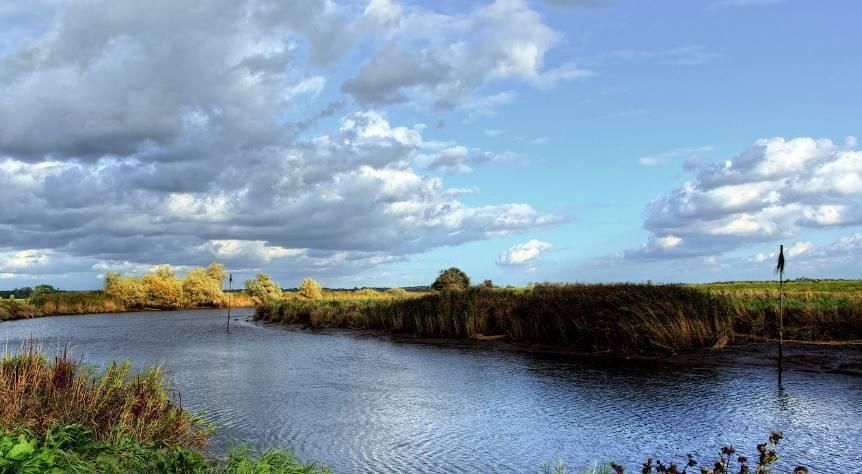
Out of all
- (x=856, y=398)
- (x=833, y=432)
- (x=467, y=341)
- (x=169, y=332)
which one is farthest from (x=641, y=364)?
(x=169, y=332)

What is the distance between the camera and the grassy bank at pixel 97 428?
19.6 feet

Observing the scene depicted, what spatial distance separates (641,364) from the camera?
647 inches

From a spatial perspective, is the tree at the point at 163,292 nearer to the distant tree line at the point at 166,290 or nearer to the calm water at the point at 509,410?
the distant tree line at the point at 166,290

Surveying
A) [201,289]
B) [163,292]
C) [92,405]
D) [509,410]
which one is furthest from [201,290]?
[92,405]

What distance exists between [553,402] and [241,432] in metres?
5.50

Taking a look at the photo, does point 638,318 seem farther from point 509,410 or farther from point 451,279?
point 451,279

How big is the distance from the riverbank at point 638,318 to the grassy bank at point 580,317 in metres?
0.03

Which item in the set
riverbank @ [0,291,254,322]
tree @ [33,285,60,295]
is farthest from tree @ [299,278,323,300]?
tree @ [33,285,60,295]

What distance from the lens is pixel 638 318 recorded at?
18859 mm

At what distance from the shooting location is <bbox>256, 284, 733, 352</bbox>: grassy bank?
725 inches

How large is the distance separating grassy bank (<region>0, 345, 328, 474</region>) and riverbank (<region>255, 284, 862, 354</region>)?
1340 cm

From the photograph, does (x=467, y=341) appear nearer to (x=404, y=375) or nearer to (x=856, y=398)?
(x=404, y=375)

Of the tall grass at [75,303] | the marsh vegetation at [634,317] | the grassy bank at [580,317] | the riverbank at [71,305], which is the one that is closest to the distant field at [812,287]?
the marsh vegetation at [634,317]

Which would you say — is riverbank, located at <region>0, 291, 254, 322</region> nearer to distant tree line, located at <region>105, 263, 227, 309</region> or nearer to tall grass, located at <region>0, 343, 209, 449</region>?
distant tree line, located at <region>105, 263, 227, 309</region>
